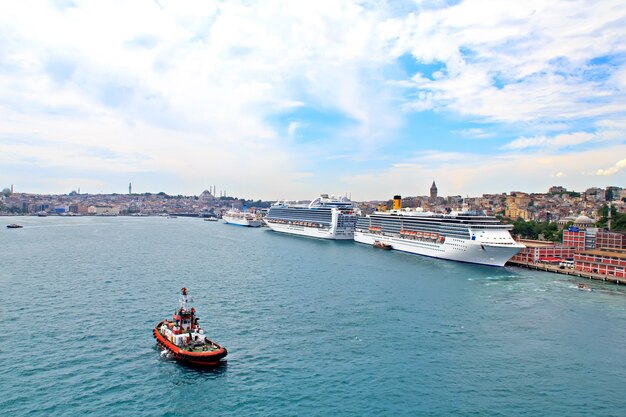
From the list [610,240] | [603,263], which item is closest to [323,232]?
[610,240]

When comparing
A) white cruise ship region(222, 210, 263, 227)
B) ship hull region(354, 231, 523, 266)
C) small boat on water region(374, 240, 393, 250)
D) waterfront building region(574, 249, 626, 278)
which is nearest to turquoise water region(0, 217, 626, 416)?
waterfront building region(574, 249, 626, 278)

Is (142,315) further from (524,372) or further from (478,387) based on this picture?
(524,372)

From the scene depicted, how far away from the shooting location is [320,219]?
73.9m

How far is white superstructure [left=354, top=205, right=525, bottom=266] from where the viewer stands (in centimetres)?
4106

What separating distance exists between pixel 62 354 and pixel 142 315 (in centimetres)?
530

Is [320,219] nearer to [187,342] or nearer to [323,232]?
[323,232]

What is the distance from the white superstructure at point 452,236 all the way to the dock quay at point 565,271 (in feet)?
8.78

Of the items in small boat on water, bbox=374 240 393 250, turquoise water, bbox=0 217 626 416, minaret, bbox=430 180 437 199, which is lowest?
turquoise water, bbox=0 217 626 416

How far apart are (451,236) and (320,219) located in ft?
103

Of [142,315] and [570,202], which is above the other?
[570,202]

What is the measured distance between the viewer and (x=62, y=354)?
665 inches

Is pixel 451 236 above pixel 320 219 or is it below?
below

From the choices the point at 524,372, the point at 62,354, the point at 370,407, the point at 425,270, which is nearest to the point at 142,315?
the point at 62,354

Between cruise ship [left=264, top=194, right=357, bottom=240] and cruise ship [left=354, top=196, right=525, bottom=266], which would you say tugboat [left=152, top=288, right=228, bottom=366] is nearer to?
cruise ship [left=354, top=196, right=525, bottom=266]
